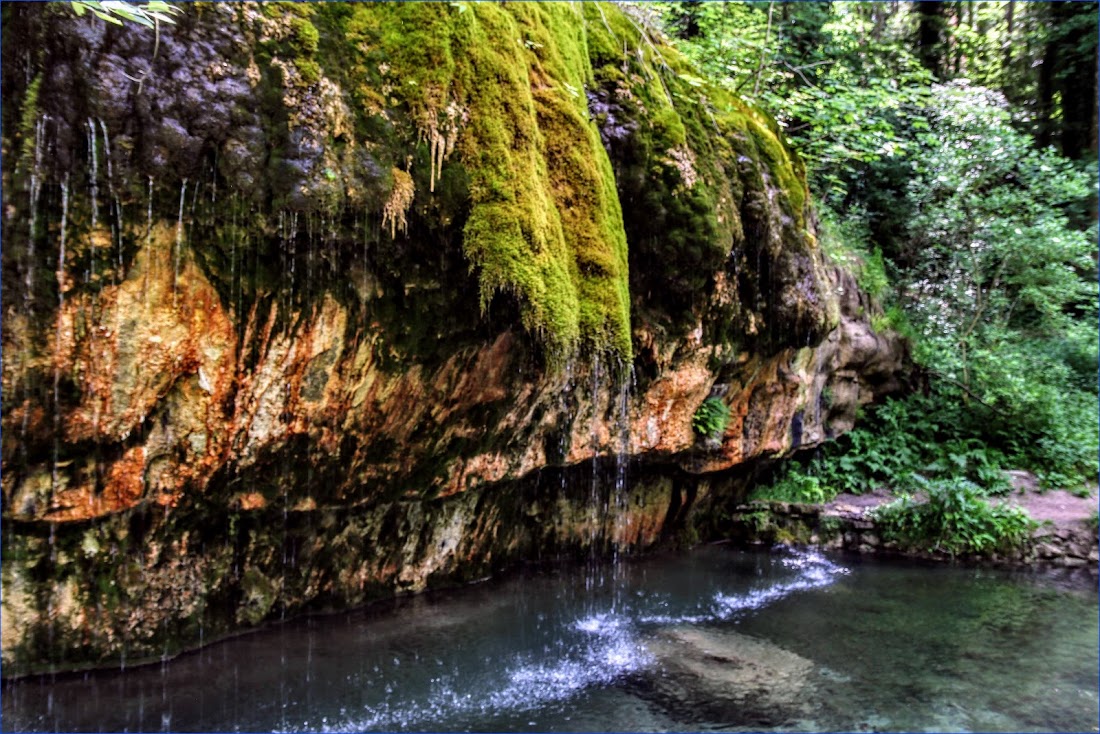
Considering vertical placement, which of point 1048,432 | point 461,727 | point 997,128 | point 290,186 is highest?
point 997,128

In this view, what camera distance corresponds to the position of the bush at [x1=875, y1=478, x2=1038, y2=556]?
959 centimetres

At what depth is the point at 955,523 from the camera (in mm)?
9734

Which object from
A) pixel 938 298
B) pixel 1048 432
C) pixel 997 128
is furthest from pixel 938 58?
pixel 1048 432

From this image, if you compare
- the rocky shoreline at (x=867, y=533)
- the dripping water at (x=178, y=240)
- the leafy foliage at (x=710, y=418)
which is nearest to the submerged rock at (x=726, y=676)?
the leafy foliage at (x=710, y=418)

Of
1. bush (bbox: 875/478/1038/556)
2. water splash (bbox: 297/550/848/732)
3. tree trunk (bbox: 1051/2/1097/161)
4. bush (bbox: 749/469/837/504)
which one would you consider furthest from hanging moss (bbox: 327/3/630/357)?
tree trunk (bbox: 1051/2/1097/161)

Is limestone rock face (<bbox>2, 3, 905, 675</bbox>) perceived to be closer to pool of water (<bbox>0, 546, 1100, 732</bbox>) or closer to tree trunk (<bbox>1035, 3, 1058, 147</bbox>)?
pool of water (<bbox>0, 546, 1100, 732</bbox>)

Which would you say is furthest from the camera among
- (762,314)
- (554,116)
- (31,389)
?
(762,314)

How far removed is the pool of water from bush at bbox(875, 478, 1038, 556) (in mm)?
1618

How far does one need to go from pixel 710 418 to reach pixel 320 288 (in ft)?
16.5

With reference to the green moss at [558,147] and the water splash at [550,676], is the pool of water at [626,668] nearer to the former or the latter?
the water splash at [550,676]

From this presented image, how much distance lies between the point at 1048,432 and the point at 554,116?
11863mm

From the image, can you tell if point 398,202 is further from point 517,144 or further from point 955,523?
point 955,523

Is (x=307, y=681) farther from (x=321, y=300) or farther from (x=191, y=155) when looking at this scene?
(x=191, y=155)

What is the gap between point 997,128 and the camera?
1244cm
